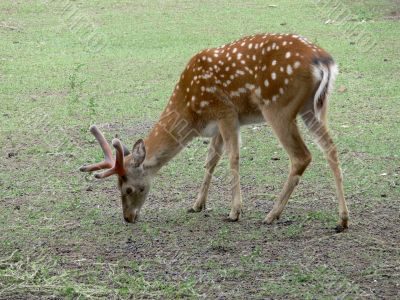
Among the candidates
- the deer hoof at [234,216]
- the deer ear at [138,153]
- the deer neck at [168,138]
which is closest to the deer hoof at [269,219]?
the deer hoof at [234,216]

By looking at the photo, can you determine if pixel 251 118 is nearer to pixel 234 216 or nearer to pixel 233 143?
pixel 233 143

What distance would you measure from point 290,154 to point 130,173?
3.93 ft

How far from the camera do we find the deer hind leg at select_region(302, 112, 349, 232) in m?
6.30

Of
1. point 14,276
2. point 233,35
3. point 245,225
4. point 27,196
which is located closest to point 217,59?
point 245,225

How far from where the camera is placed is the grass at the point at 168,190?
543 centimetres

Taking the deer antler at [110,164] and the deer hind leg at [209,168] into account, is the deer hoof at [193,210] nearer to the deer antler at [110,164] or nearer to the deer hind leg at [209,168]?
the deer hind leg at [209,168]

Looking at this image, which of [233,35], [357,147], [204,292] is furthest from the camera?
[233,35]

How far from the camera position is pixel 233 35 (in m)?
13.8

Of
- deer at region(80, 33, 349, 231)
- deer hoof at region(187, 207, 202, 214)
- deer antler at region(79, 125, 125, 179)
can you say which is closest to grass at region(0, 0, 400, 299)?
deer hoof at region(187, 207, 202, 214)

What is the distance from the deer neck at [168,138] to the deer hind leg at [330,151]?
3.19ft

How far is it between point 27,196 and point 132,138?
1.83 metres

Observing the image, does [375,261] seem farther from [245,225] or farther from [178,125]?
[178,125]

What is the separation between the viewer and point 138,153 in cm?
663

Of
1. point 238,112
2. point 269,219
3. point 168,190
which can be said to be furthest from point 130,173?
point 269,219
